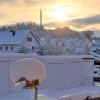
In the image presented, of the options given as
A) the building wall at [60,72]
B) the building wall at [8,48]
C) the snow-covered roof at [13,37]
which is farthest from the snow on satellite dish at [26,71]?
the snow-covered roof at [13,37]

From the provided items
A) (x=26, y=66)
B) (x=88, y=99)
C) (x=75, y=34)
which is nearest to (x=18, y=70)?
(x=26, y=66)

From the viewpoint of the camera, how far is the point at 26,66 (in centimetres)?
440

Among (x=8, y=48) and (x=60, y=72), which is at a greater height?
(x=8, y=48)

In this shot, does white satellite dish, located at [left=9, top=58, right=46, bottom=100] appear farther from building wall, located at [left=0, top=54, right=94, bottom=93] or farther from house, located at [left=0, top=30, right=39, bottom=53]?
house, located at [left=0, top=30, right=39, bottom=53]

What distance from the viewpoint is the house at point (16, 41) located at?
65000 mm

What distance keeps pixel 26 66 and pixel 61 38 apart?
9860 centimetres

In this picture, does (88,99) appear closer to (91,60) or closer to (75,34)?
(91,60)

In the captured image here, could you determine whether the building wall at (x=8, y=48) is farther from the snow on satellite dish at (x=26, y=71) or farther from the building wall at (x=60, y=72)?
the snow on satellite dish at (x=26, y=71)

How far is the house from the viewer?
2559 inches

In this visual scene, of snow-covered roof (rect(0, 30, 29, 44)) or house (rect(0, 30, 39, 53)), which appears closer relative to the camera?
house (rect(0, 30, 39, 53))

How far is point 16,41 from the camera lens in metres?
65.5

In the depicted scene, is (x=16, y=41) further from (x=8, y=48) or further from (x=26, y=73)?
(x=26, y=73)

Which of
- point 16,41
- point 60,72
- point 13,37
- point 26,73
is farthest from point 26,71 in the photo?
point 13,37

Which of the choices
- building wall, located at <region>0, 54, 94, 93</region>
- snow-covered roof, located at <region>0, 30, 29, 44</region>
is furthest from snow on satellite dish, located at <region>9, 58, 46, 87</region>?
snow-covered roof, located at <region>0, 30, 29, 44</region>
